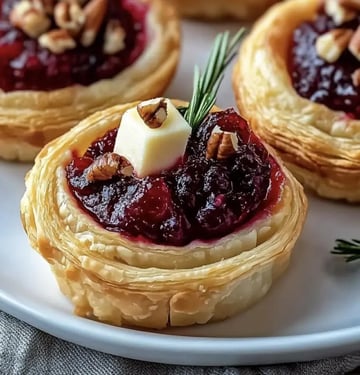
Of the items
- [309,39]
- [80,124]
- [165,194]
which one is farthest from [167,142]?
[309,39]

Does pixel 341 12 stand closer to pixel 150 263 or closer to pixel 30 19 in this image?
pixel 30 19

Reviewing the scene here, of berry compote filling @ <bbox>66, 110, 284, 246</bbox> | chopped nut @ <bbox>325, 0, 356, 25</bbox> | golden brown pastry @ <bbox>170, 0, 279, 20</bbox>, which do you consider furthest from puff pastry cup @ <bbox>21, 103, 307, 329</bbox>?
golden brown pastry @ <bbox>170, 0, 279, 20</bbox>

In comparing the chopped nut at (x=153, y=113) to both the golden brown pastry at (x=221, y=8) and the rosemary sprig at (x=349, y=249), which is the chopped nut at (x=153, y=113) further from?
the golden brown pastry at (x=221, y=8)

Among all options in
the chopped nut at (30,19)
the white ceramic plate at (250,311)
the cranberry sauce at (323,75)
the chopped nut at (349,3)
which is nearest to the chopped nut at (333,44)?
the cranberry sauce at (323,75)

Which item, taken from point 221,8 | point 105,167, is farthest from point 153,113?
point 221,8

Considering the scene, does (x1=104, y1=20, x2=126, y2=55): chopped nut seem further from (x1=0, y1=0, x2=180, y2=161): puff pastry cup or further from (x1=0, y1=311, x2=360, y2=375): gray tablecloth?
(x1=0, y1=311, x2=360, y2=375): gray tablecloth

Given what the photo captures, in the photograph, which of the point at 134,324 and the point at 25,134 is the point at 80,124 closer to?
the point at 25,134

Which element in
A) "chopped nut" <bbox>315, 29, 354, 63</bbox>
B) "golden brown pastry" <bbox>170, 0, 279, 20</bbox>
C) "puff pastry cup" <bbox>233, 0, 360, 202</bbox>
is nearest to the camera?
"puff pastry cup" <bbox>233, 0, 360, 202</bbox>
